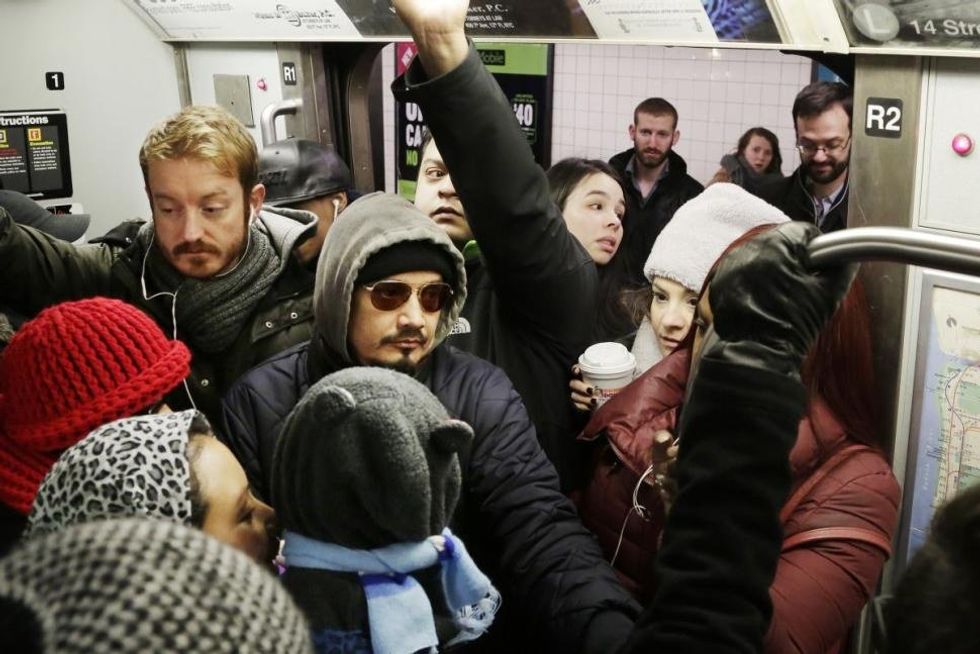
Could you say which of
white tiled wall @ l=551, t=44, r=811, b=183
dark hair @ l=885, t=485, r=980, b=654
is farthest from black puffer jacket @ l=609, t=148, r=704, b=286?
dark hair @ l=885, t=485, r=980, b=654

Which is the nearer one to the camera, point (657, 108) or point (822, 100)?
point (822, 100)

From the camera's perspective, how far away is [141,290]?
226 centimetres

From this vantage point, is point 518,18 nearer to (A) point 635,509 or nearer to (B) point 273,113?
(B) point 273,113

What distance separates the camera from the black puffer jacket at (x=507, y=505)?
143cm

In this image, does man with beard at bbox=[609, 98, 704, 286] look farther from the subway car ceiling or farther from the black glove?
the black glove

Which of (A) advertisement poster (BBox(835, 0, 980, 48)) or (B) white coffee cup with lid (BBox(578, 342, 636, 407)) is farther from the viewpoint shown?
(B) white coffee cup with lid (BBox(578, 342, 636, 407))

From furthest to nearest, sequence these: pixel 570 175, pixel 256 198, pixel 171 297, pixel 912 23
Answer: pixel 570 175
pixel 256 198
pixel 171 297
pixel 912 23

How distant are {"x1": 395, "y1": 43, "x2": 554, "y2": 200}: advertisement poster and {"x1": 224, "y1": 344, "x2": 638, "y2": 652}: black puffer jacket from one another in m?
3.95

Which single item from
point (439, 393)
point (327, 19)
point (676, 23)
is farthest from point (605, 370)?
point (327, 19)

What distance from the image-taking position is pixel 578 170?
107 inches

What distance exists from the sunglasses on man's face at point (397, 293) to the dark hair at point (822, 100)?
2.07 m

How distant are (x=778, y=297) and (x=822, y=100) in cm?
268

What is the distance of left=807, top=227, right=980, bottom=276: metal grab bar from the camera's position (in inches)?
32.7

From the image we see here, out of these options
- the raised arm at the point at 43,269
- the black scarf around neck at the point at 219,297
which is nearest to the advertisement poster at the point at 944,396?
the black scarf around neck at the point at 219,297
